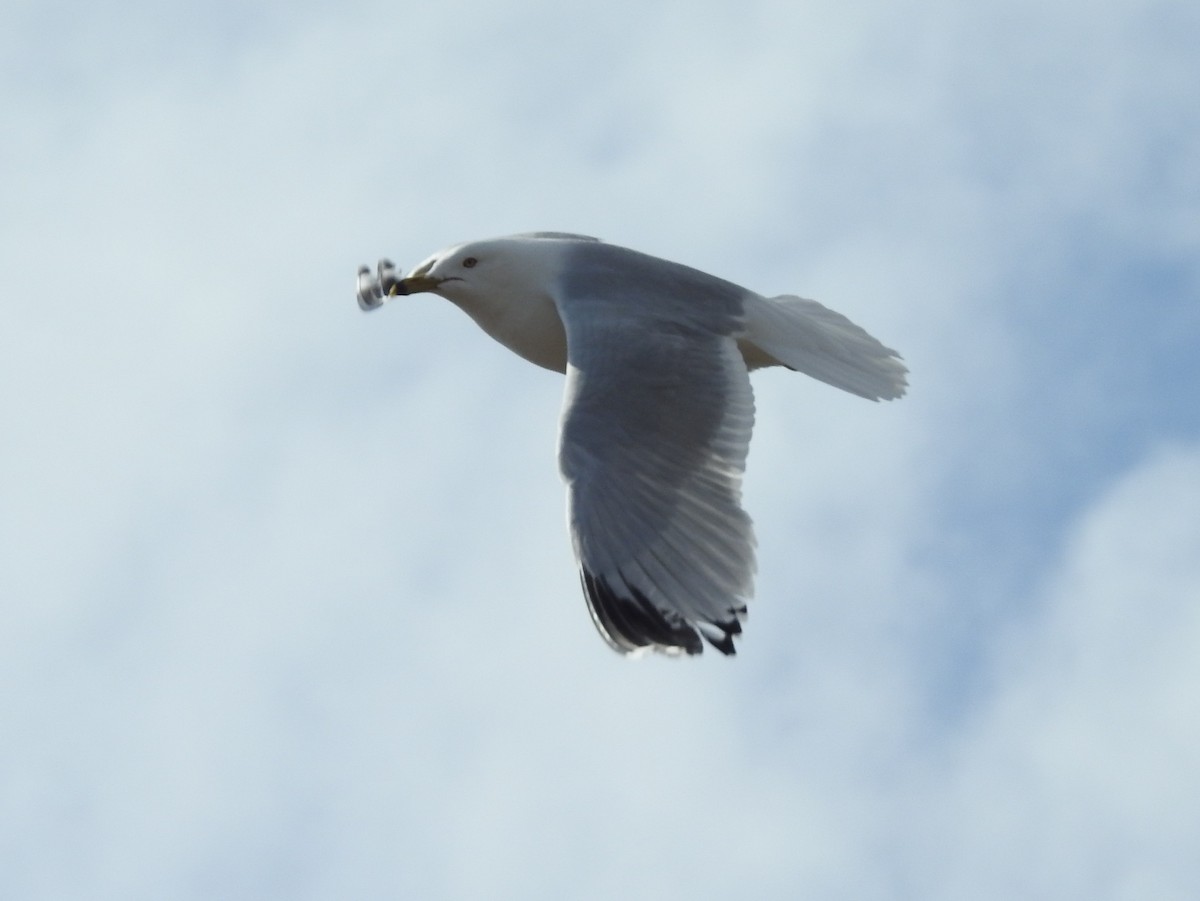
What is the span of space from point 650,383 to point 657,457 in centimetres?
33

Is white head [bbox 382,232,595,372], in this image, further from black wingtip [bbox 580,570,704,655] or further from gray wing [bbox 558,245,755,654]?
black wingtip [bbox 580,570,704,655]

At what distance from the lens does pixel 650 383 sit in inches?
313

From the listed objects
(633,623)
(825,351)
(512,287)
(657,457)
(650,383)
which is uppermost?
(825,351)

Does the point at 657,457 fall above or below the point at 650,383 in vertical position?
below

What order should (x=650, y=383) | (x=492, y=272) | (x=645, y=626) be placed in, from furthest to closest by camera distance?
(x=492, y=272), (x=650, y=383), (x=645, y=626)

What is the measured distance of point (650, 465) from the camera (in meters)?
7.69

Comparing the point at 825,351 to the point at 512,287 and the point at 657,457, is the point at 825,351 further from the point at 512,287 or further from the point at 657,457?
the point at 657,457

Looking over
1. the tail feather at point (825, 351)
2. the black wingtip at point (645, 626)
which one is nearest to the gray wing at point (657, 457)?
the black wingtip at point (645, 626)

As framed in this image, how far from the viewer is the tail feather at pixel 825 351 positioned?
8586 millimetres

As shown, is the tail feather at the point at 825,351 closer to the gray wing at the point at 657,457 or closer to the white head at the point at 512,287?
the gray wing at the point at 657,457

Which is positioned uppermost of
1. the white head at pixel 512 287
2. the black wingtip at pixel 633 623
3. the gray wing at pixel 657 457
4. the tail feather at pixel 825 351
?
the tail feather at pixel 825 351

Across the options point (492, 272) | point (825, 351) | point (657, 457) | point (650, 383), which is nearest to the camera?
point (657, 457)

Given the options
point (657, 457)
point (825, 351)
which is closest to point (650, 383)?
point (657, 457)

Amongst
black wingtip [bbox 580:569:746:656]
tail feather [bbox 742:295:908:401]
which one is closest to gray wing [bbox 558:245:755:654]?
black wingtip [bbox 580:569:746:656]
